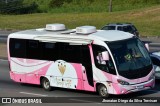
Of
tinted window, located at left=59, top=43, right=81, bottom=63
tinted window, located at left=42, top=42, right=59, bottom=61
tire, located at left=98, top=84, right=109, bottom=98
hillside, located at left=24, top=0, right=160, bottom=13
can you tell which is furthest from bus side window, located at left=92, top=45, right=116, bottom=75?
hillside, located at left=24, top=0, right=160, bottom=13

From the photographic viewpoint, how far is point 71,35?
19375mm

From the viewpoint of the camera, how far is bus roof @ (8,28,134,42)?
18.5 meters

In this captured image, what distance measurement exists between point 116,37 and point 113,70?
54.3 inches

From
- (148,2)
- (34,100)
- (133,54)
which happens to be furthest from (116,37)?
(148,2)

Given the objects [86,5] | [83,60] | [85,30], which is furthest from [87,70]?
[86,5]

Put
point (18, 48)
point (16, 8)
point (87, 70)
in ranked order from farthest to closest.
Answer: point (16, 8) → point (18, 48) → point (87, 70)

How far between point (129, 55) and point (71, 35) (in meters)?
2.55

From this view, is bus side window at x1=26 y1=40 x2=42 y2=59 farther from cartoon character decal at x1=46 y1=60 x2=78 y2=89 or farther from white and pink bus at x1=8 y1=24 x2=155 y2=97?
cartoon character decal at x1=46 y1=60 x2=78 y2=89

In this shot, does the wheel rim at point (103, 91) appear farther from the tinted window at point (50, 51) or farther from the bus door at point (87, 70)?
the tinted window at point (50, 51)

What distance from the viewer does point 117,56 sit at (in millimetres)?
17891

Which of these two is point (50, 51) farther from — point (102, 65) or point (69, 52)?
point (102, 65)

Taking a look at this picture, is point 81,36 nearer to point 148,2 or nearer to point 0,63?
point 0,63

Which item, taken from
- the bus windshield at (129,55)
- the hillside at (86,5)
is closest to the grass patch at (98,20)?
the hillside at (86,5)

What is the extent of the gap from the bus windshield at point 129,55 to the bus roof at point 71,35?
0.26 m
